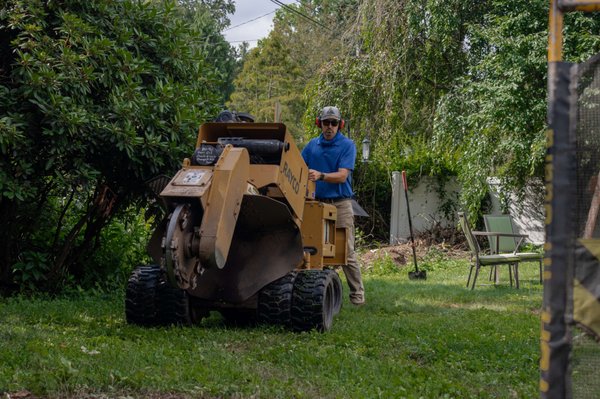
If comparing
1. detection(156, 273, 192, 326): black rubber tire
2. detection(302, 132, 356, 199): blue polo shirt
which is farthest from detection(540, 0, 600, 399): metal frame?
detection(302, 132, 356, 199): blue polo shirt

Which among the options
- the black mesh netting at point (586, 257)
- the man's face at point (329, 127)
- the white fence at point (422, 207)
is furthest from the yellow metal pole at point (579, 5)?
the white fence at point (422, 207)

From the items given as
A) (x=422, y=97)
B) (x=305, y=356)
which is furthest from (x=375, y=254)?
(x=305, y=356)

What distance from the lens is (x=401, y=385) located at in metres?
5.20

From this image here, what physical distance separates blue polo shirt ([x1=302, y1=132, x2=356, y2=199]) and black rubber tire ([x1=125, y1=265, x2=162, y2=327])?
7.83ft

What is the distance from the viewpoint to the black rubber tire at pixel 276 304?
7254 millimetres

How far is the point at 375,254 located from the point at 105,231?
8.00 m

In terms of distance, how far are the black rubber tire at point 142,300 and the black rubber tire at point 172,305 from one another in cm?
5

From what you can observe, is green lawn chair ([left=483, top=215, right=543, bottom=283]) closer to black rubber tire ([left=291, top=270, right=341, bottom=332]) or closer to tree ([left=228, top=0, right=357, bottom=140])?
black rubber tire ([left=291, top=270, right=341, bottom=332])

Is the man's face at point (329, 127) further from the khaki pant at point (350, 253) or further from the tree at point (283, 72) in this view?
the tree at point (283, 72)

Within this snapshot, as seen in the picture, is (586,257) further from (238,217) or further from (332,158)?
(332,158)

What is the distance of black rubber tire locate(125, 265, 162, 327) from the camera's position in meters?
7.30

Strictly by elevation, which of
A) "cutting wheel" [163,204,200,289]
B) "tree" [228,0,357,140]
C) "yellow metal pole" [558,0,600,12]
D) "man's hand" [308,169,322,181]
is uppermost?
"tree" [228,0,357,140]

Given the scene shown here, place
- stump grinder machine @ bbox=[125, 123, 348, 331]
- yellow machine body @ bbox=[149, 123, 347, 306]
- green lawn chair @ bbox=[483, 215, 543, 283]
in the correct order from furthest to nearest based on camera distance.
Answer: green lawn chair @ bbox=[483, 215, 543, 283] < stump grinder machine @ bbox=[125, 123, 348, 331] < yellow machine body @ bbox=[149, 123, 347, 306]

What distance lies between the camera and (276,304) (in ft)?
23.8
